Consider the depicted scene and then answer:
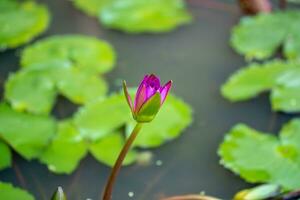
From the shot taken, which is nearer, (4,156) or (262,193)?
(262,193)

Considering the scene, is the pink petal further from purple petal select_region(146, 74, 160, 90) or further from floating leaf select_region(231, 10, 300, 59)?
floating leaf select_region(231, 10, 300, 59)

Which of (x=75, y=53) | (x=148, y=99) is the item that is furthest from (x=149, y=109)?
(x=75, y=53)

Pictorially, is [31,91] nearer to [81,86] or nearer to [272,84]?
[81,86]

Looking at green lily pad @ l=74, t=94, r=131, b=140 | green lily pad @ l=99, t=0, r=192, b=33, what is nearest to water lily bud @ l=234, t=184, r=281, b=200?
green lily pad @ l=74, t=94, r=131, b=140

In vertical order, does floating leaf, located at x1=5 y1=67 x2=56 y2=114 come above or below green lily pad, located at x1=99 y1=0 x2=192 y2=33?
below

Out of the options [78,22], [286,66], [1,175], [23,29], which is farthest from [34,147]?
[286,66]

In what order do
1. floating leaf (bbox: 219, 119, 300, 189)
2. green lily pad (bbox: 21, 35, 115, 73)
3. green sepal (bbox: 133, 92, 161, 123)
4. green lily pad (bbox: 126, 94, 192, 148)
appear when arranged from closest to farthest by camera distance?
green sepal (bbox: 133, 92, 161, 123) < floating leaf (bbox: 219, 119, 300, 189) < green lily pad (bbox: 126, 94, 192, 148) < green lily pad (bbox: 21, 35, 115, 73)
